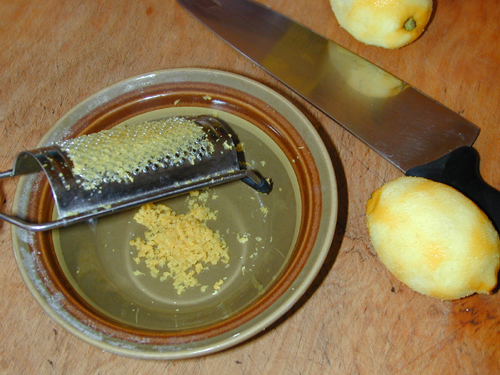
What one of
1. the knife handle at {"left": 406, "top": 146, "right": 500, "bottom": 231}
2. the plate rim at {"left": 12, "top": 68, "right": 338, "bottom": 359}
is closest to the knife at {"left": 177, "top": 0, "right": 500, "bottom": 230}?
the knife handle at {"left": 406, "top": 146, "right": 500, "bottom": 231}

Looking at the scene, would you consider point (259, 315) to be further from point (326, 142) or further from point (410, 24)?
point (410, 24)

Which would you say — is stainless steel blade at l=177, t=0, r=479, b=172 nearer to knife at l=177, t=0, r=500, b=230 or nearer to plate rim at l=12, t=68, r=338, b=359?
knife at l=177, t=0, r=500, b=230

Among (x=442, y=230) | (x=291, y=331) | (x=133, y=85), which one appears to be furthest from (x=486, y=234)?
(x=133, y=85)

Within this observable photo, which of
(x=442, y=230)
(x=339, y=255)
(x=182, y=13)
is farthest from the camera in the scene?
(x=182, y=13)

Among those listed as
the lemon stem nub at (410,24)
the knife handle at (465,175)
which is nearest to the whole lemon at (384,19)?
the lemon stem nub at (410,24)

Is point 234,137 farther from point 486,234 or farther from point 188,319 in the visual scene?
point 486,234

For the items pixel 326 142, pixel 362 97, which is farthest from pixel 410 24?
→ pixel 326 142

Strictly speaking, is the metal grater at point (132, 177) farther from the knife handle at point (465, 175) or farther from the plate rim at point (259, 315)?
the knife handle at point (465, 175)
